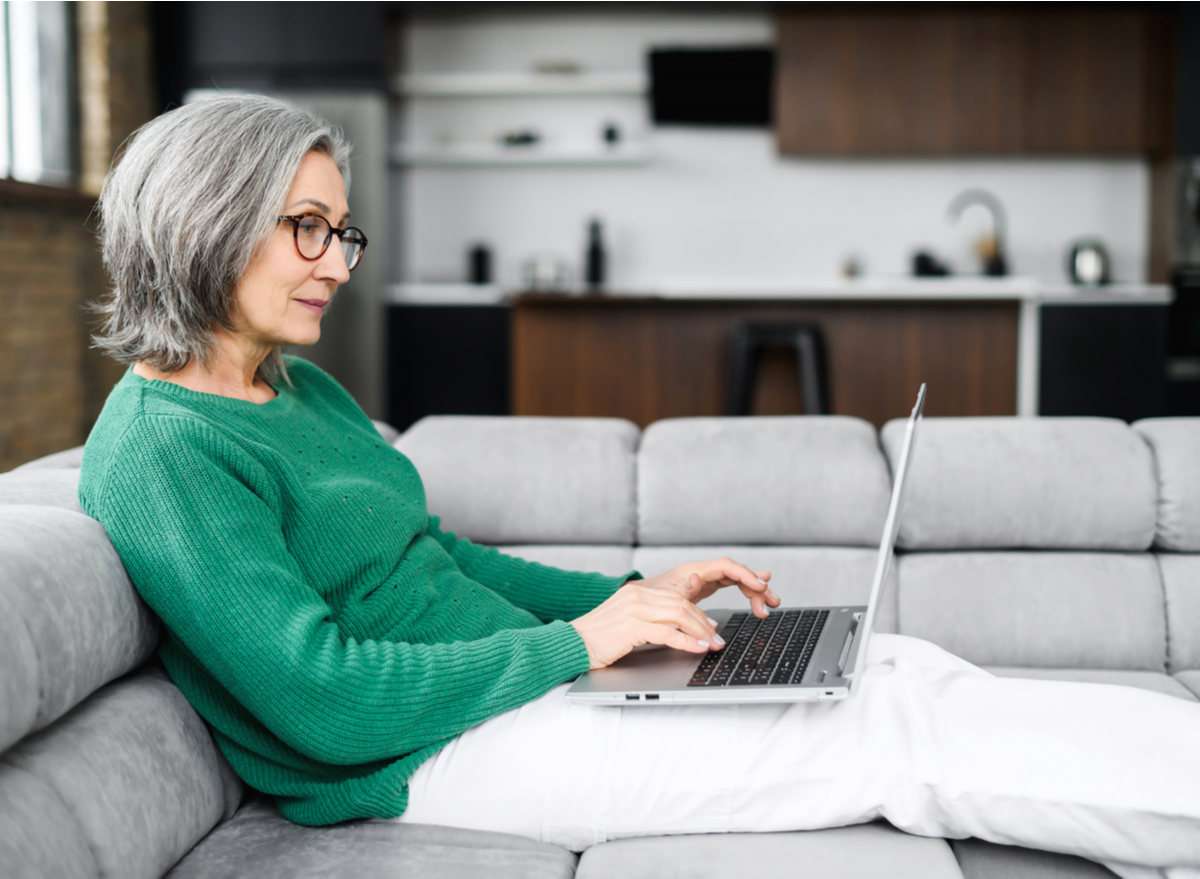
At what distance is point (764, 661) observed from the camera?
3.83 ft

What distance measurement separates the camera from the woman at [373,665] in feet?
3.32

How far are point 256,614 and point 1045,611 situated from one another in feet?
4.29

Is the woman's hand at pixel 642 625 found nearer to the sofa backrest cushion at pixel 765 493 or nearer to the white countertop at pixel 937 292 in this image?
the sofa backrest cushion at pixel 765 493

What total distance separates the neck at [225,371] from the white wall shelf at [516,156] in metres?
4.62

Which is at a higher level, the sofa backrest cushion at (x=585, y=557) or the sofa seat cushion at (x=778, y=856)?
the sofa backrest cushion at (x=585, y=557)

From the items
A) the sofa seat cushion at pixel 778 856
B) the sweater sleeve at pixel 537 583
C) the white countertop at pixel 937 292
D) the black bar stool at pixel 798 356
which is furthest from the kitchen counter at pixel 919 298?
the sofa seat cushion at pixel 778 856

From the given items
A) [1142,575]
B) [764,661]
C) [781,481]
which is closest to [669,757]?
[764,661]

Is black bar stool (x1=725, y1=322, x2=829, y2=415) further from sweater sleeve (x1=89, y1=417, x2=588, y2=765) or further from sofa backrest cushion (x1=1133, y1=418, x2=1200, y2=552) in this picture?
sweater sleeve (x1=89, y1=417, x2=588, y2=765)

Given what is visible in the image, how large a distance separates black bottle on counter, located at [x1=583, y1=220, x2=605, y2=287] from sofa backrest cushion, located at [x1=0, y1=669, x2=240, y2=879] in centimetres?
471

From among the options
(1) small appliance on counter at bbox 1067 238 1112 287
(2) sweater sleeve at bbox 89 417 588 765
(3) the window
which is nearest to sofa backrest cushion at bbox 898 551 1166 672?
(2) sweater sleeve at bbox 89 417 588 765

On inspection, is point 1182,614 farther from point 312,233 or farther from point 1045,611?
point 312,233

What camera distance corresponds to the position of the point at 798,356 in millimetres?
4918

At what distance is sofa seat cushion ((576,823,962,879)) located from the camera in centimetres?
103

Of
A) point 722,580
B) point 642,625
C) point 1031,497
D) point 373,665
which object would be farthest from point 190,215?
point 1031,497
